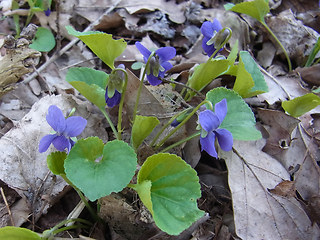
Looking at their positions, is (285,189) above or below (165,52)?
below

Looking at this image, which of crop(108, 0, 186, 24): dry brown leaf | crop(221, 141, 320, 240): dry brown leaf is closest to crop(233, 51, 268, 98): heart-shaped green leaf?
crop(221, 141, 320, 240): dry brown leaf

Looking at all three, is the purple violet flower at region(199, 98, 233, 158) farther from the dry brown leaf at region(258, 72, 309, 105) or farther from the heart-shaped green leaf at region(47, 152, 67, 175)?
the dry brown leaf at region(258, 72, 309, 105)

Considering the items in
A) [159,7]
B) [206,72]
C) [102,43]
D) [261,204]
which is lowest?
[261,204]

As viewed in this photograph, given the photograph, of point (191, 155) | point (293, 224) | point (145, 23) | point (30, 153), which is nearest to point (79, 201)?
point (30, 153)

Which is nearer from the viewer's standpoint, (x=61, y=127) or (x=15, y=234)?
(x=15, y=234)

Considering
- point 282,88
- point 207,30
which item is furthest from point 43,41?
point 282,88

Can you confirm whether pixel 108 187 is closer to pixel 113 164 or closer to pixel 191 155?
pixel 113 164

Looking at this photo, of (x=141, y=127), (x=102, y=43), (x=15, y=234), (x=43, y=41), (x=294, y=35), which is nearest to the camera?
(x=15, y=234)

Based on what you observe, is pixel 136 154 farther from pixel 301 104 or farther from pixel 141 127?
pixel 301 104
